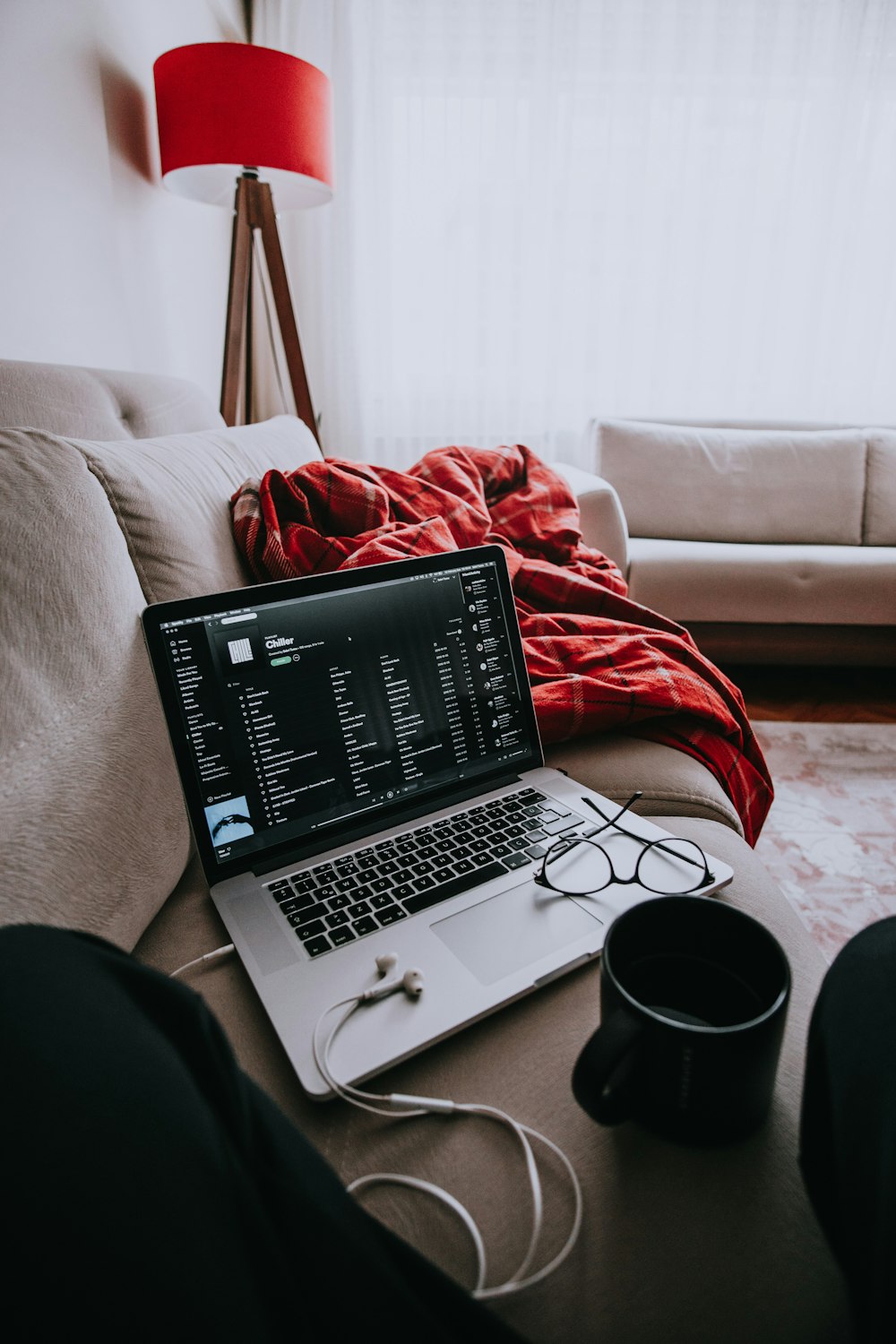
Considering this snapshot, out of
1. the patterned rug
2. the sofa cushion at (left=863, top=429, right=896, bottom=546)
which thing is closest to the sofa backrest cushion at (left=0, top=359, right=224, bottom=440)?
the patterned rug

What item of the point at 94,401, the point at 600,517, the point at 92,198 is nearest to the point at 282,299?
the point at 92,198

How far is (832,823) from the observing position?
1557 mm

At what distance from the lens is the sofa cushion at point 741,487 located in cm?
243

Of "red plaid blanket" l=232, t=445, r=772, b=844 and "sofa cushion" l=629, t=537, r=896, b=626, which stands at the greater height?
"red plaid blanket" l=232, t=445, r=772, b=844

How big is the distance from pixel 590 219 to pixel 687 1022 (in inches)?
118

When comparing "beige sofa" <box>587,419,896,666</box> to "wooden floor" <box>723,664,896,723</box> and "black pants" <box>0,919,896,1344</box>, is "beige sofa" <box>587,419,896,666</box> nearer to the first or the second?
"wooden floor" <box>723,664,896,723</box>

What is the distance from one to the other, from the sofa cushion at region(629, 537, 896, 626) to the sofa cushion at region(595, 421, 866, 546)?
325mm

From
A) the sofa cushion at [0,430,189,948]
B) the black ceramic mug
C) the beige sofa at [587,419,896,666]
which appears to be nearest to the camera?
the black ceramic mug

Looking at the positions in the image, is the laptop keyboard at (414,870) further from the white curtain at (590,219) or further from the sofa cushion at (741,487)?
the white curtain at (590,219)

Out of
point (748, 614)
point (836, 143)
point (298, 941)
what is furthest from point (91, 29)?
point (836, 143)

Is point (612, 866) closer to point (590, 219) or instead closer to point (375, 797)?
point (375, 797)

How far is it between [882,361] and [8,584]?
130 inches

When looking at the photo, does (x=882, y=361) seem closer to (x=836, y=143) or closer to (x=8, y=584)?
(x=836, y=143)

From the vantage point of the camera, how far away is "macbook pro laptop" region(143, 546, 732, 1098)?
515 millimetres
